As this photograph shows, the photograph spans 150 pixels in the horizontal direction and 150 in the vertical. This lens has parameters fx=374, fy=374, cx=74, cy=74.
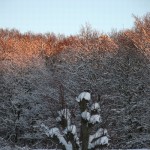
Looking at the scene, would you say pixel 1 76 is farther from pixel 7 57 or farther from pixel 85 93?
pixel 85 93

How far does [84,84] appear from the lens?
106ft

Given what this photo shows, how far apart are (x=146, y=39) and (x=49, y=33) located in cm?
4053

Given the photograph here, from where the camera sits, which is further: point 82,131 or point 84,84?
point 84,84

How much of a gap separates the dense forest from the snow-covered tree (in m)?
13.5

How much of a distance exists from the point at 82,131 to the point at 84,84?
19.9 metres

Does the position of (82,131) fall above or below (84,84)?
below

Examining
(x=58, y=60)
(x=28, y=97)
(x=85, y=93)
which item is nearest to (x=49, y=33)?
(x=58, y=60)

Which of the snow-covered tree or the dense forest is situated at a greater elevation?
the dense forest

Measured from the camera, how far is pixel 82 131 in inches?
487

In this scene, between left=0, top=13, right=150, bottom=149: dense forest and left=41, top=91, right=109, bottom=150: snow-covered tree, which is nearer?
left=41, top=91, right=109, bottom=150: snow-covered tree

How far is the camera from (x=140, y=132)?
28.9 meters

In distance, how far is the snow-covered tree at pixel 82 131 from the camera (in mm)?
12203

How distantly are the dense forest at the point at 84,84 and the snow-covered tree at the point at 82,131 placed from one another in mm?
13534

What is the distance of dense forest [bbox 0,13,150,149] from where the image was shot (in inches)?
1133
